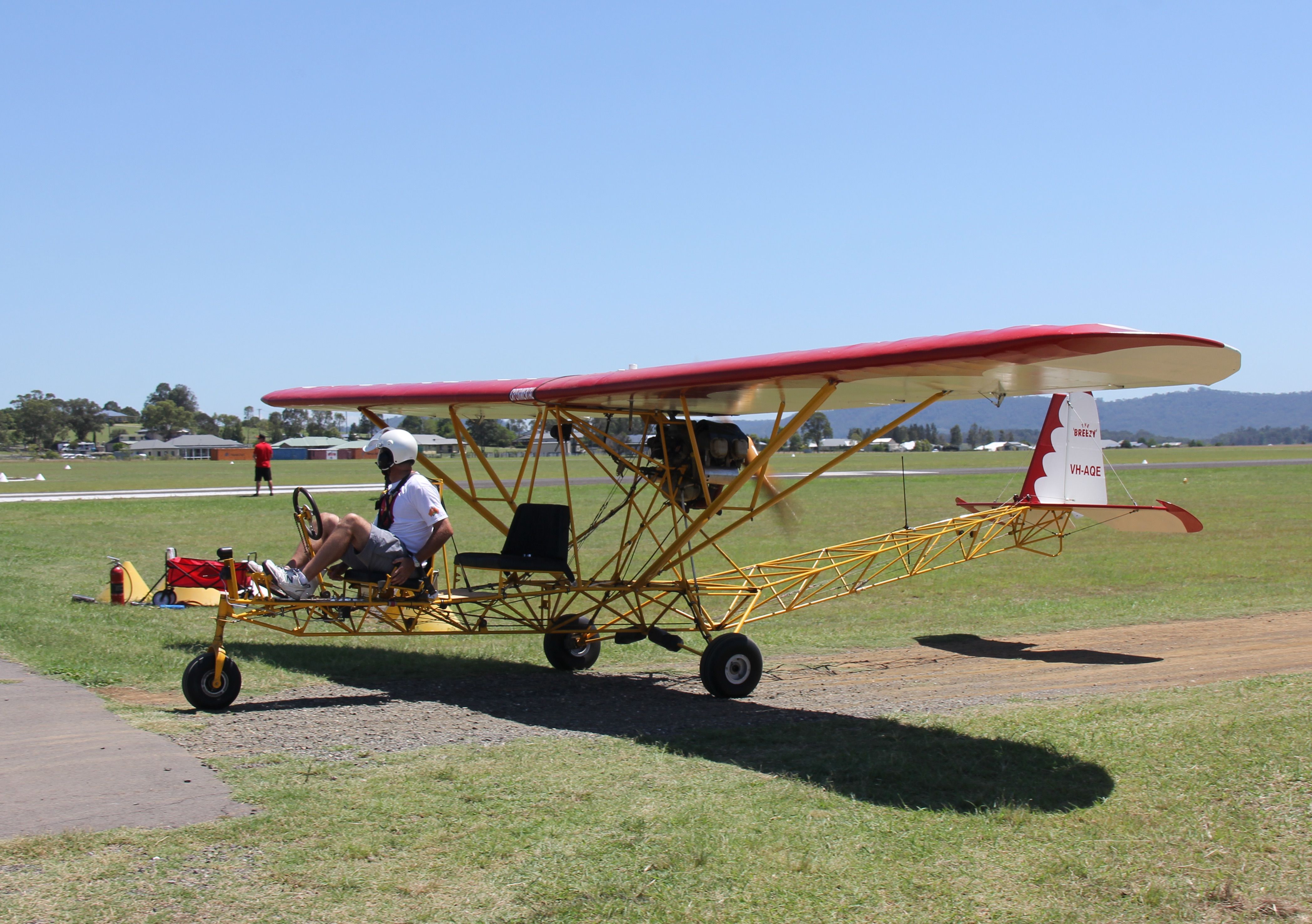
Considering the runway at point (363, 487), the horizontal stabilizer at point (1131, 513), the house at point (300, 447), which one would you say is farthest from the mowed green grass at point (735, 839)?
the house at point (300, 447)

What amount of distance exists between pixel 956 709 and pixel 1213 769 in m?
2.29

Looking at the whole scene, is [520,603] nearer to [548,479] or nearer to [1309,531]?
[1309,531]

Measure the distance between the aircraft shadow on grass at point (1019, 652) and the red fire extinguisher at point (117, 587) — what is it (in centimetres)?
948

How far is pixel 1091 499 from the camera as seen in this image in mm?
12453

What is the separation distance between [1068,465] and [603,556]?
348 inches

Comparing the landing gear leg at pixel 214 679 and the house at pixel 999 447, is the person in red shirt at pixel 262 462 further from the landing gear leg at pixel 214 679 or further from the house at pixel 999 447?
the house at pixel 999 447

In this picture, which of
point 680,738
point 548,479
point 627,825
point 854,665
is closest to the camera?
point 627,825

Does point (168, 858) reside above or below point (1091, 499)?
below

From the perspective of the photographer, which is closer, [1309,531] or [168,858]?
[168,858]

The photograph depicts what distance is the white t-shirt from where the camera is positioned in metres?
8.51

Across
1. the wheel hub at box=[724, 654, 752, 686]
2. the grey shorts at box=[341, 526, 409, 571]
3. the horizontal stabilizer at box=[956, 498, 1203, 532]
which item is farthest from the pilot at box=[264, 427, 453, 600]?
the horizontal stabilizer at box=[956, 498, 1203, 532]

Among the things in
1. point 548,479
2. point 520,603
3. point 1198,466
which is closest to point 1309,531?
point 520,603

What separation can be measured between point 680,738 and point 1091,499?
24.2 ft

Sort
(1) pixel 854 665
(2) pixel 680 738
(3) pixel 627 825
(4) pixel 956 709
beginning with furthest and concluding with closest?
(1) pixel 854 665 → (4) pixel 956 709 → (2) pixel 680 738 → (3) pixel 627 825
